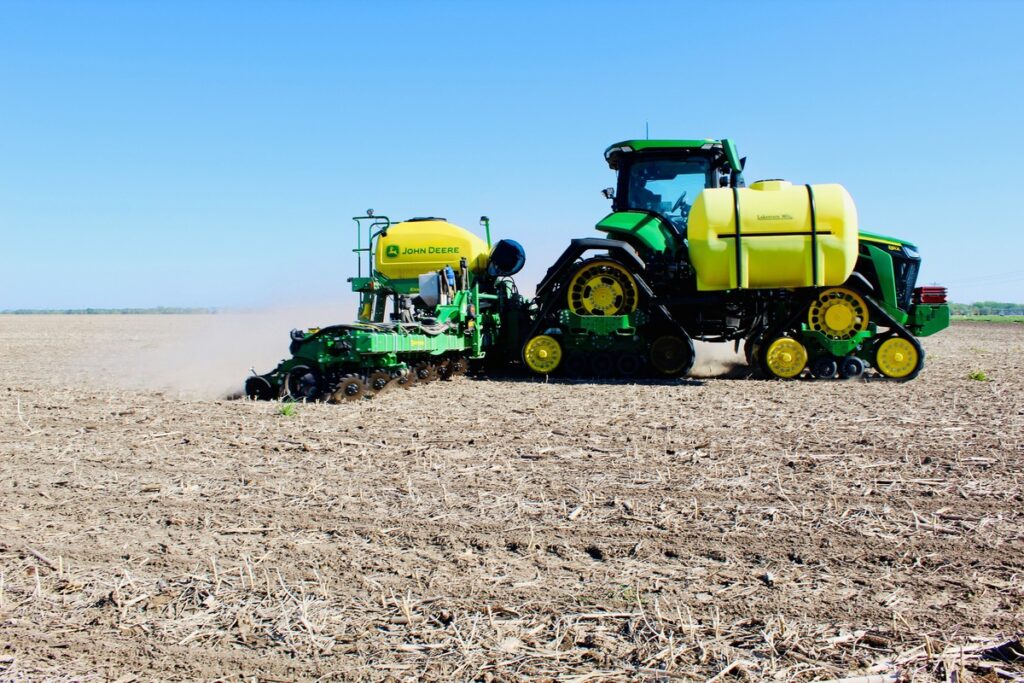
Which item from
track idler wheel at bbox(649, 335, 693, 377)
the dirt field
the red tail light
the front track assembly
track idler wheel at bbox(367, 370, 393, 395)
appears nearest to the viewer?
the dirt field

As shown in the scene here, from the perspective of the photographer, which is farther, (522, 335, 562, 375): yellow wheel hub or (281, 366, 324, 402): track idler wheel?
(522, 335, 562, 375): yellow wheel hub

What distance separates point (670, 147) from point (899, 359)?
12.7 ft

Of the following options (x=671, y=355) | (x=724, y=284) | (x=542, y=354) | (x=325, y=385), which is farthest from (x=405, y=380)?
(x=724, y=284)

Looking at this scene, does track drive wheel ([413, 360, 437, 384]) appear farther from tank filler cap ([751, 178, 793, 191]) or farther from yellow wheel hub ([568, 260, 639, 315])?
tank filler cap ([751, 178, 793, 191])

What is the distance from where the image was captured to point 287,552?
3.93 meters

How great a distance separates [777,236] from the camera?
10336 mm

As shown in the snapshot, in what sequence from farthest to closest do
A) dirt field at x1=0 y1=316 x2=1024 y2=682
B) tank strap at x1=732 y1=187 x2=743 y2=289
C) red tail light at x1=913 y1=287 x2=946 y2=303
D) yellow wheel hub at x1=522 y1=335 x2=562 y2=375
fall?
1. yellow wheel hub at x1=522 y1=335 x2=562 y2=375
2. red tail light at x1=913 y1=287 x2=946 y2=303
3. tank strap at x1=732 y1=187 x2=743 y2=289
4. dirt field at x1=0 y1=316 x2=1024 y2=682

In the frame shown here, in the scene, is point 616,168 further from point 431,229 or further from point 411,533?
point 411,533

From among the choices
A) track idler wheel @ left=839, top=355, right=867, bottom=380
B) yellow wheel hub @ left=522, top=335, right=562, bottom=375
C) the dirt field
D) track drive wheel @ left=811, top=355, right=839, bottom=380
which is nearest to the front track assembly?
the dirt field

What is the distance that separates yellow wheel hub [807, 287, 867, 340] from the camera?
10.7m

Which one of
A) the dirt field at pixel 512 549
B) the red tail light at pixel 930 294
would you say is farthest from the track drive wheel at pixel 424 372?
the red tail light at pixel 930 294

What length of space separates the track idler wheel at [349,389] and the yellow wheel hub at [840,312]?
18.1 ft

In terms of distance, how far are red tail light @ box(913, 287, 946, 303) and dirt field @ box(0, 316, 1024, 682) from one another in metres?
3.78

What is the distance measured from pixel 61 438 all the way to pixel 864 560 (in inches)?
231
